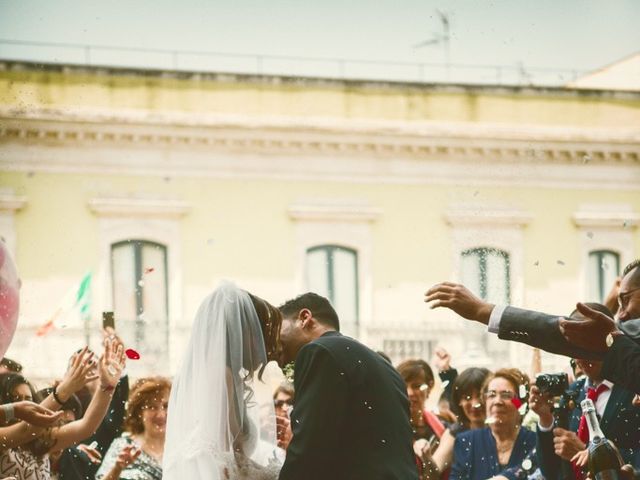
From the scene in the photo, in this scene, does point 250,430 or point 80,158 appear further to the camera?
point 80,158

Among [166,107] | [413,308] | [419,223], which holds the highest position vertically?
[166,107]

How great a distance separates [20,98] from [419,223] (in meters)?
6.16

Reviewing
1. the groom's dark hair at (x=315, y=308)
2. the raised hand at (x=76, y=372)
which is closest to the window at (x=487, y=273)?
the raised hand at (x=76, y=372)

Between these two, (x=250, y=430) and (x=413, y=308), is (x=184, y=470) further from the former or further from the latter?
(x=413, y=308)

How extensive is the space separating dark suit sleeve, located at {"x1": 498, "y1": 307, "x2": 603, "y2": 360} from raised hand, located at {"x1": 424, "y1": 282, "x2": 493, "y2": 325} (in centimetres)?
7

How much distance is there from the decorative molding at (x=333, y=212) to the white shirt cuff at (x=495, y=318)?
14756 mm

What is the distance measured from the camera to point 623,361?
349 cm

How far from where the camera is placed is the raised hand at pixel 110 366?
5398 millimetres

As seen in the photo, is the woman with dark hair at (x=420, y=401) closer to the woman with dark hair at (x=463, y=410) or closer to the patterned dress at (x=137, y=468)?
the woman with dark hair at (x=463, y=410)

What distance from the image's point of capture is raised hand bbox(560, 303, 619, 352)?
338 cm

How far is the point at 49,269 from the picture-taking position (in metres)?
17.6

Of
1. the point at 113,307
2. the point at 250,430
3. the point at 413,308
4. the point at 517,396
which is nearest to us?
A: the point at 250,430

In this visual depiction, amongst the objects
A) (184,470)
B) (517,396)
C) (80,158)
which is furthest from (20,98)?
(184,470)

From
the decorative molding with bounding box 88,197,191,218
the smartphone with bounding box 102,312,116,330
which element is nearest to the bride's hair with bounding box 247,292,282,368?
the smartphone with bounding box 102,312,116,330
